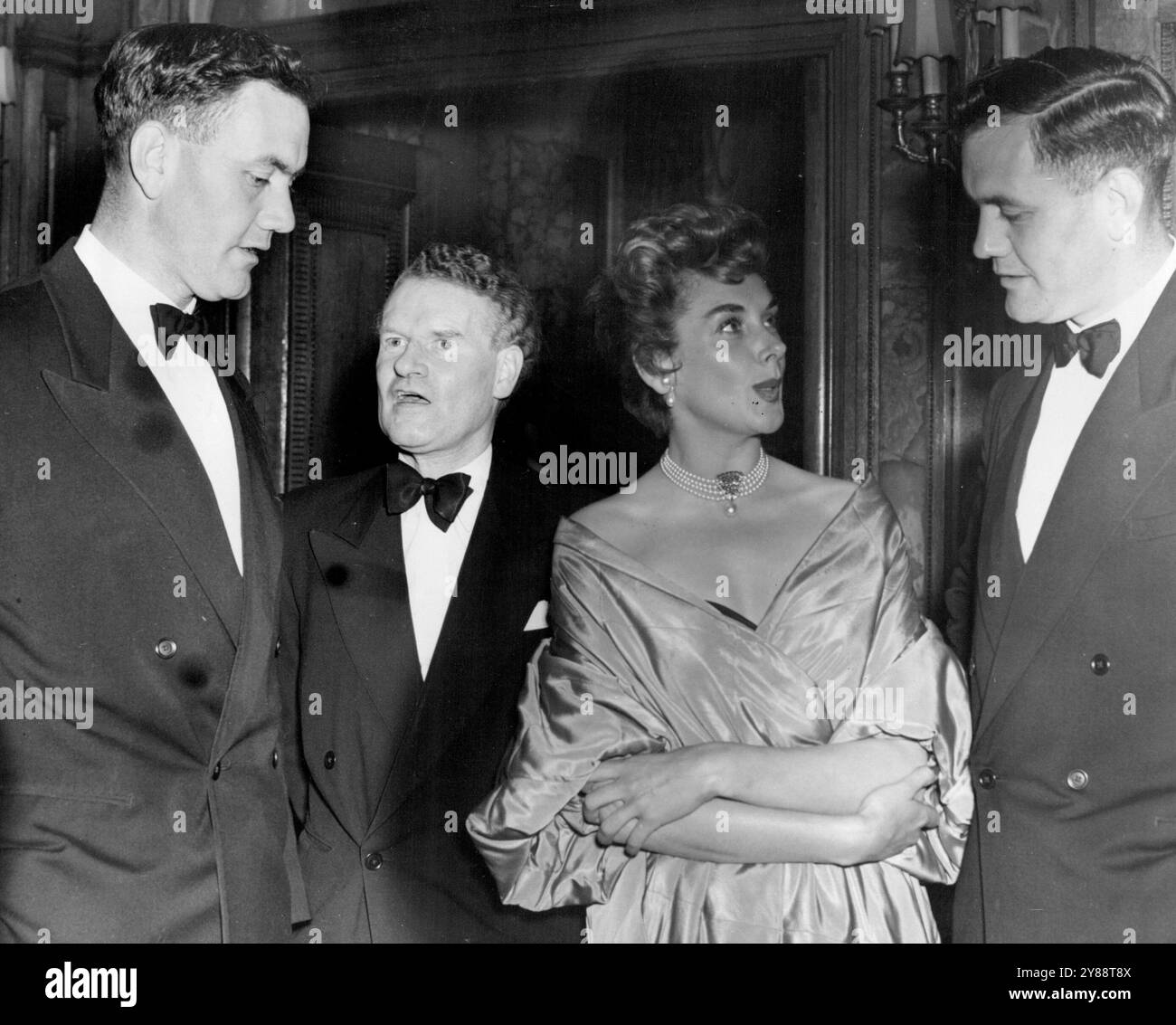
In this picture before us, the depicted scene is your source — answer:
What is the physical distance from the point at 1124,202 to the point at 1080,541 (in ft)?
1.71

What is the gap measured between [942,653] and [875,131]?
1010 millimetres

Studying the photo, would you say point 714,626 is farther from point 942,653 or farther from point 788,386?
point 788,386

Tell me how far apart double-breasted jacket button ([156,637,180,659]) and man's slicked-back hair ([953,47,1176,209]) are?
58.3 inches

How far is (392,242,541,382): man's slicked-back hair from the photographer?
235cm

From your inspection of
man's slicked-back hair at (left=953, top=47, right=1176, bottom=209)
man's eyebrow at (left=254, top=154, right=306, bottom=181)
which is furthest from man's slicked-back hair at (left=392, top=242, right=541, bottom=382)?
man's slicked-back hair at (left=953, top=47, right=1176, bottom=209)

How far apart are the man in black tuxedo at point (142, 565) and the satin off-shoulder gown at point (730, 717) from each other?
16.8 inches

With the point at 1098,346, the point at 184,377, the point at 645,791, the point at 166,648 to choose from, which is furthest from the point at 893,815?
the point at 184,377

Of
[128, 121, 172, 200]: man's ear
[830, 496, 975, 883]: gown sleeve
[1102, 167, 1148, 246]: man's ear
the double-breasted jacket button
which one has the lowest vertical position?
[830, 496, 975, 883]: gown sleeve

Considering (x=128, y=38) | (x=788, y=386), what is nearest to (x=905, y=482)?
(x=788, y=386)

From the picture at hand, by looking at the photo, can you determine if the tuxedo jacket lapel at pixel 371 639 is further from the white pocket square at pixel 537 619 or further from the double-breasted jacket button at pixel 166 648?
the double-breasted jacket button at pixel 166 648

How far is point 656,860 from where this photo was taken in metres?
2.18

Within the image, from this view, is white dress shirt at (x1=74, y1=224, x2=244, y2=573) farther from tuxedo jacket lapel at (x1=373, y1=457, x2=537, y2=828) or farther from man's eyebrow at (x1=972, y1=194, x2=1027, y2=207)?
man's eyebrow at (x1=972, y1=194, x2=1027, y2=207)

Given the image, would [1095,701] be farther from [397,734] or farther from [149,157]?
[149,157]

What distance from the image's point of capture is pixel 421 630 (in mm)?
2281
